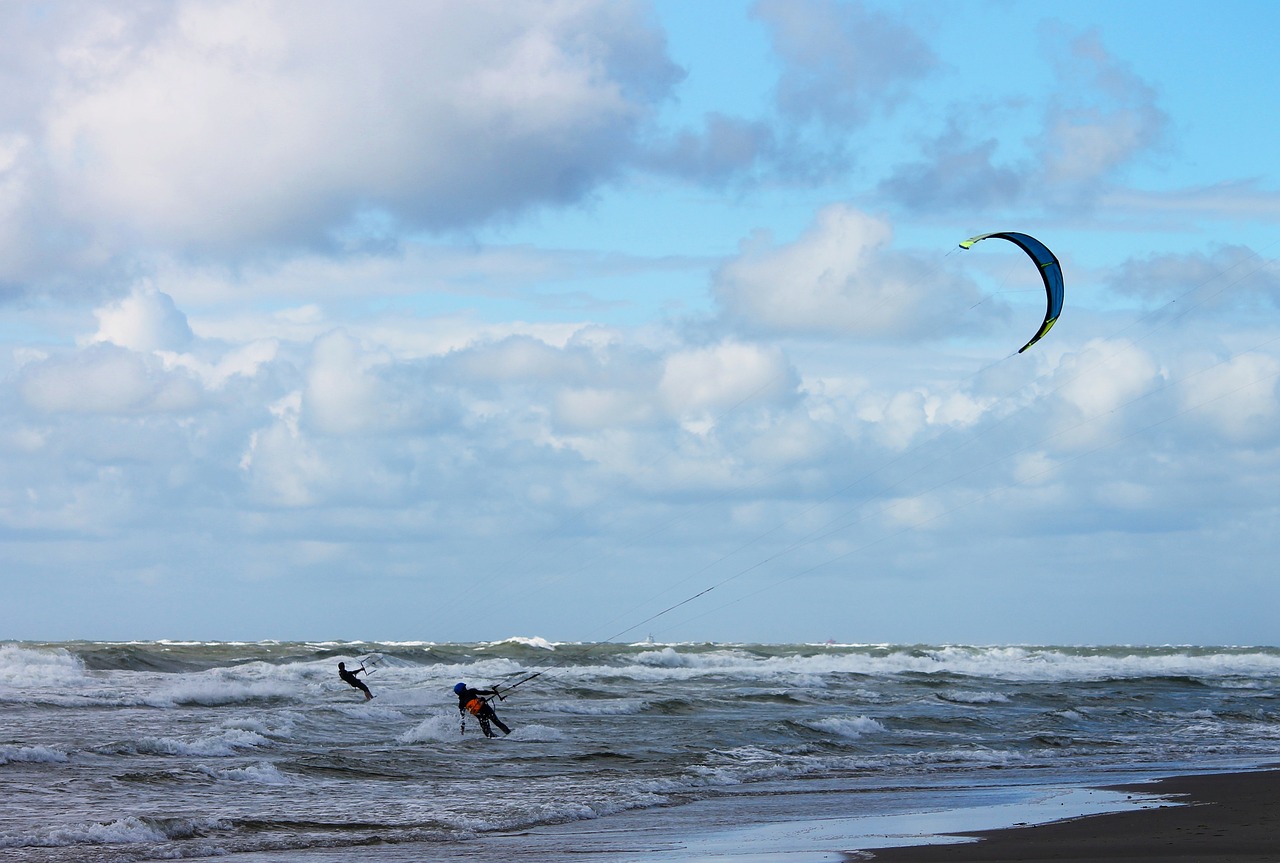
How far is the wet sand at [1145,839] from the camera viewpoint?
32.3ft

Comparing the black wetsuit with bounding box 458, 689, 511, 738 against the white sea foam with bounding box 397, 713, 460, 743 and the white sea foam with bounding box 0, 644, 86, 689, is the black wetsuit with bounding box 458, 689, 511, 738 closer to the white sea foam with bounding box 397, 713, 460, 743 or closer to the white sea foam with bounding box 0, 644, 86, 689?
the white sea foam with bounding box 397, 713, 460, 743

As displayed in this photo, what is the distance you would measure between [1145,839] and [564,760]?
9270mm

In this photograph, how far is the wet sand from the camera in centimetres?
985

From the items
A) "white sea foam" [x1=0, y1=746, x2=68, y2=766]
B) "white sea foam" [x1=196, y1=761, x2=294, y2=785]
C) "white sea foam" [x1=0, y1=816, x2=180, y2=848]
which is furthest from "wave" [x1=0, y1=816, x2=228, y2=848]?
"white sea foam" [x1=0, y1=746, x2=68, y2=766]

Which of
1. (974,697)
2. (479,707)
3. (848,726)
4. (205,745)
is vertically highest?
(479,707)

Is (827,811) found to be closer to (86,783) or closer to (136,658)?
(86,783)

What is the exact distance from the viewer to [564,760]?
1814cm

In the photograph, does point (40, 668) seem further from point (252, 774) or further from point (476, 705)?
point (252, 774)

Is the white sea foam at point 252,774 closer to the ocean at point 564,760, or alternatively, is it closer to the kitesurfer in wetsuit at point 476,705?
the ocean at point 564,760

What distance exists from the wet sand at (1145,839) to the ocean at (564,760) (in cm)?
67

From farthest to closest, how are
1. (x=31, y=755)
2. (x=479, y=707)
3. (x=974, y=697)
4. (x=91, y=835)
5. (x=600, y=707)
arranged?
(x=974, y=697) < (x=600, y=707) < (x=479, y=707) < (x=31, y=755) < (x=91, y=835)

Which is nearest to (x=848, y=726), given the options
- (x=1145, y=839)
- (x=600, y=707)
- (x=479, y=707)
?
(x=600, y=707)

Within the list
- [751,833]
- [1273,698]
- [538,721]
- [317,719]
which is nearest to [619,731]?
[538,721]

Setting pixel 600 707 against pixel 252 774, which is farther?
pixel 600 707
